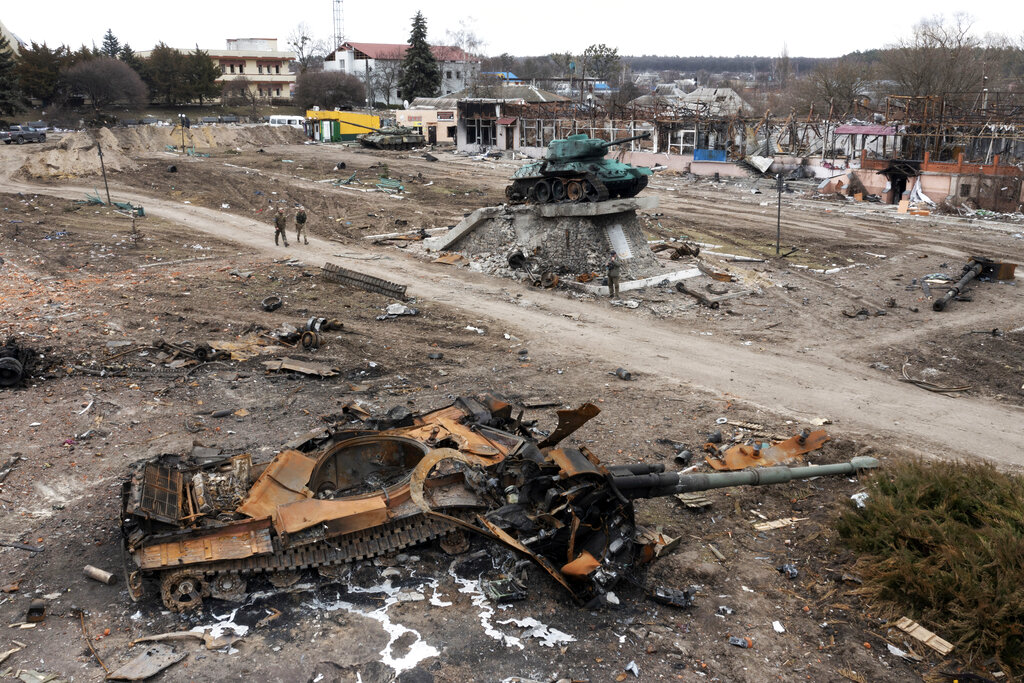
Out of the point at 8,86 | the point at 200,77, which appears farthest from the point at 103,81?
the point at 200,77

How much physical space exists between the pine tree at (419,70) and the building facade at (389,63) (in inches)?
565

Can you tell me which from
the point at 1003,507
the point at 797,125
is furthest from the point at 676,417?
the point at 797,125

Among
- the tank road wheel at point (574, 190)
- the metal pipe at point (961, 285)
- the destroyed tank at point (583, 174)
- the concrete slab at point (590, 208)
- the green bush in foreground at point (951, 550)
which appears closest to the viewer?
the green bush in foreground at point (951, 550)

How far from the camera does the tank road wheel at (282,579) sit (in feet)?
23.5

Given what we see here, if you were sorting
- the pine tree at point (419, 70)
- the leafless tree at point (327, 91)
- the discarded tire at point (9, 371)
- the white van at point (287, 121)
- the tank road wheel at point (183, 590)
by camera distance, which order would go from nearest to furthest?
1. the tank road wheel at point (183, 590)
2. the discarded tire at point (9, 371)
3. the white van at point (287, 121)
4. the pine tree at point (419, 70)
5. the leafless tree at point (327, 91)

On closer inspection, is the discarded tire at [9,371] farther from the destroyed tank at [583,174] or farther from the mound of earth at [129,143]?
the mound of earth at [129,143]

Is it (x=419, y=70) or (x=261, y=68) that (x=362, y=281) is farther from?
(x=261, y=68)

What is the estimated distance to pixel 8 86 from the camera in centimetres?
4650

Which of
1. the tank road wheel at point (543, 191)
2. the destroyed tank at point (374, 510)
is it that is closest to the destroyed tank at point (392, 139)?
the tank road wheel at point (543, 191)

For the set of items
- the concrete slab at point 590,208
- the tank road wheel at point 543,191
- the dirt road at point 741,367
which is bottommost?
the dirt road at point 741,367

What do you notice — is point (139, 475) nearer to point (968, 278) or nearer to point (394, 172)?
point (968, 278)

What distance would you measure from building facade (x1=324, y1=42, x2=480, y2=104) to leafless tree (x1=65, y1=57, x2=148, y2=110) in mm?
28633

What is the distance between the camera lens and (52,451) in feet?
32.3

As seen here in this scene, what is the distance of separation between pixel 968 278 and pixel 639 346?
10185 millimetres
